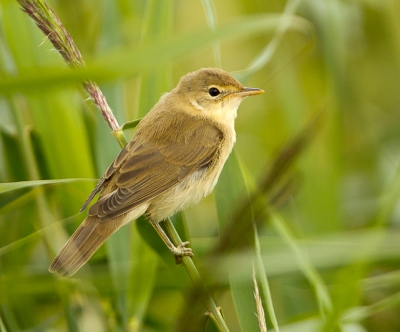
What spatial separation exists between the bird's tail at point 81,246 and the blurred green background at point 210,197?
10 centimetres

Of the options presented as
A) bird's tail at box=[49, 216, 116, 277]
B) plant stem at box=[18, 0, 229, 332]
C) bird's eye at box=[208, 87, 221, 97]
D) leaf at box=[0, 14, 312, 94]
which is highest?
bird's eye at box=[208, 87, 221, 97]

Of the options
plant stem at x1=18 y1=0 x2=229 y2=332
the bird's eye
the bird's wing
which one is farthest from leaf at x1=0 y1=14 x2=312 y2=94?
the bird's eye

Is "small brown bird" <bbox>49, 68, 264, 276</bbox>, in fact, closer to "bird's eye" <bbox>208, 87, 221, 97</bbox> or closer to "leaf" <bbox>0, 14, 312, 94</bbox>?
"bird's eye" <bbox>208, 87, 221, 97</bbox>

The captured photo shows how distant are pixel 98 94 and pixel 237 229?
144cm

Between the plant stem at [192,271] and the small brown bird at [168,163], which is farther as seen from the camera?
the small brown bird at [168,163]

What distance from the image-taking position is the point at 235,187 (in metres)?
2.10

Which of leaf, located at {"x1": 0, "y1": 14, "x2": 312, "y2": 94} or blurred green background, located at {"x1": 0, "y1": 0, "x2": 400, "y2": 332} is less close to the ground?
blurred green background, located at {"x1": 0, "y1": 0, "x2": 400, "y2": 332}

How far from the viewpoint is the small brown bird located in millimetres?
2264

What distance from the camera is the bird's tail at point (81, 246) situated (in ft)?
6.57

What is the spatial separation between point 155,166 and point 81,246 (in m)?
0.65

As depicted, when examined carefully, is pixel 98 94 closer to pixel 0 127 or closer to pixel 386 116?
pixel 0 127

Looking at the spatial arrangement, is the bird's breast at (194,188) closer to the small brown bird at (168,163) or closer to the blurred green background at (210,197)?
the small brown bird at (168,163)

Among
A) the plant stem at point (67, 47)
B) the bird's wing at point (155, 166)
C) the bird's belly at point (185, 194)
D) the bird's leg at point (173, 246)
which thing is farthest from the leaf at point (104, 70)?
the bird's belly at point (185, 194)

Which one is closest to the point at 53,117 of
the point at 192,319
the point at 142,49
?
the point at 142,49
